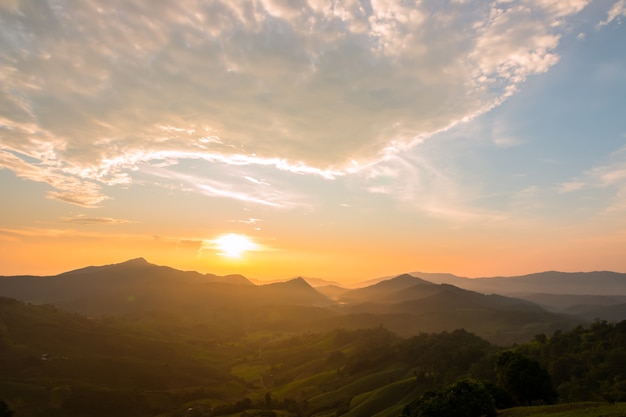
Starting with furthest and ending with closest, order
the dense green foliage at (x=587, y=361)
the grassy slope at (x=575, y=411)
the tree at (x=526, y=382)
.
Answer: the dense green foliage at (x=587, y=361), the tree at (x=526, y=382), the grassy slope at (x=575, y=411)

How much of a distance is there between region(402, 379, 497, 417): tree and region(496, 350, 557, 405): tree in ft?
64.2

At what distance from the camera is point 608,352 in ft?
391

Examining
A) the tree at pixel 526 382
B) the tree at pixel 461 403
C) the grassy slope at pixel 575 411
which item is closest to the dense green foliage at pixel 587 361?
the tree at pixel 526 382

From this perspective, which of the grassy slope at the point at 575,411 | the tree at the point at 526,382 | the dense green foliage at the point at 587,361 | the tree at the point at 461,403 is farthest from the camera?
the dense green foliage at the point at 587,361

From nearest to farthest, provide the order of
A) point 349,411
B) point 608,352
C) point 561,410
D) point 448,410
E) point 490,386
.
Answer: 1. point 561,410
2. point 448,410
3. point 490,386
4. point 608,352
5. point 349,411

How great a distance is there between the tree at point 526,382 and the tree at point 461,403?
19574 mm

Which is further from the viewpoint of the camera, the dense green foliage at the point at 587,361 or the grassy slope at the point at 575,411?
the dense green foliage at the point at 587,361

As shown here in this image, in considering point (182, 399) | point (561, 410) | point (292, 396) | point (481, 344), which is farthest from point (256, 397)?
point (561, 410)

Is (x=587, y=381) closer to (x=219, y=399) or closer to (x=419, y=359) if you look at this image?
(x=419, y=359)

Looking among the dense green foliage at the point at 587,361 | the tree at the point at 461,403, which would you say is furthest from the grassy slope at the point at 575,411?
the dense green foliage at the point at 587,361

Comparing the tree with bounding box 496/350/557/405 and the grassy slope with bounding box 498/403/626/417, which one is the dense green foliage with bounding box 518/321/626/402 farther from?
the grassy slope with bounding box 498/403/626/417

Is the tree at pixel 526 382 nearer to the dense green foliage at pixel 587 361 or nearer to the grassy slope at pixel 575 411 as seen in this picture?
the dense green foliage at pixel 587 361

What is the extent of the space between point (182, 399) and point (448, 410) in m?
174

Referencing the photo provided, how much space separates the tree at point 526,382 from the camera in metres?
77.8
